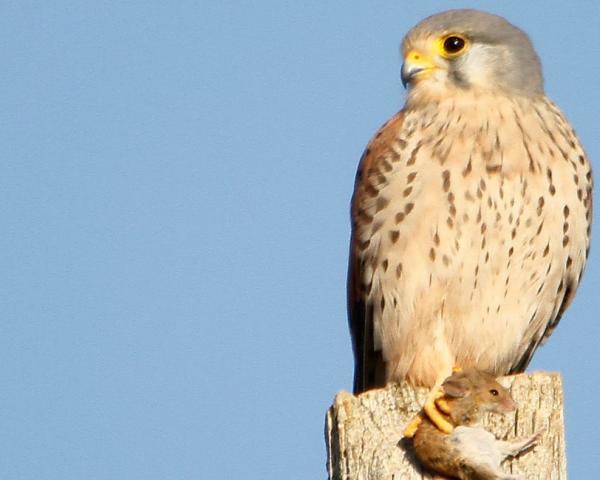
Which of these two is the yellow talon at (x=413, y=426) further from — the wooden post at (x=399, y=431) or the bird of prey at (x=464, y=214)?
the bird of prey at (x=464, y=214)

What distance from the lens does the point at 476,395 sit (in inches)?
173

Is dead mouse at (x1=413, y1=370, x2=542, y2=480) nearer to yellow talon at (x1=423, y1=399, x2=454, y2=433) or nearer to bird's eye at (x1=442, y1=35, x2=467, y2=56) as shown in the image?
yellow talon at (x1=423, y1=399, x2=454, y2=433)

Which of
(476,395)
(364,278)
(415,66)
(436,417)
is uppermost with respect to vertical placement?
(415,66)

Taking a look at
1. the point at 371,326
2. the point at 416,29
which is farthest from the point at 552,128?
the point at 371,326

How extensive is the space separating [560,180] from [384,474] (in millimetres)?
1889

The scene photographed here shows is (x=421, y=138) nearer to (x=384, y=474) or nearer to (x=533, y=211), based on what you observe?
(x=533, y=211)

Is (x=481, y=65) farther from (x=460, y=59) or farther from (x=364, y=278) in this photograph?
(x=364, y=278)

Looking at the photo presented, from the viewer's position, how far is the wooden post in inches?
156

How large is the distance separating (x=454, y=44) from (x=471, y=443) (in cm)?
227

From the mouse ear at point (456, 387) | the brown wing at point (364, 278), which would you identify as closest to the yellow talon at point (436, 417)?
the mouse ear at point (456, 387)

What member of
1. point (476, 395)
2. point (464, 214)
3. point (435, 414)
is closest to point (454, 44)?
point (464, 214)

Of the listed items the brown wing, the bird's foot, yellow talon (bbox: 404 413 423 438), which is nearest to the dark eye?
the brown wing

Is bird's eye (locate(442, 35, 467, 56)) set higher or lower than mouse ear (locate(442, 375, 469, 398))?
higher

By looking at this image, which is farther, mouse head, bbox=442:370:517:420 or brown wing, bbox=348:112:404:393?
brown wing, bbox=348:112:404:393
